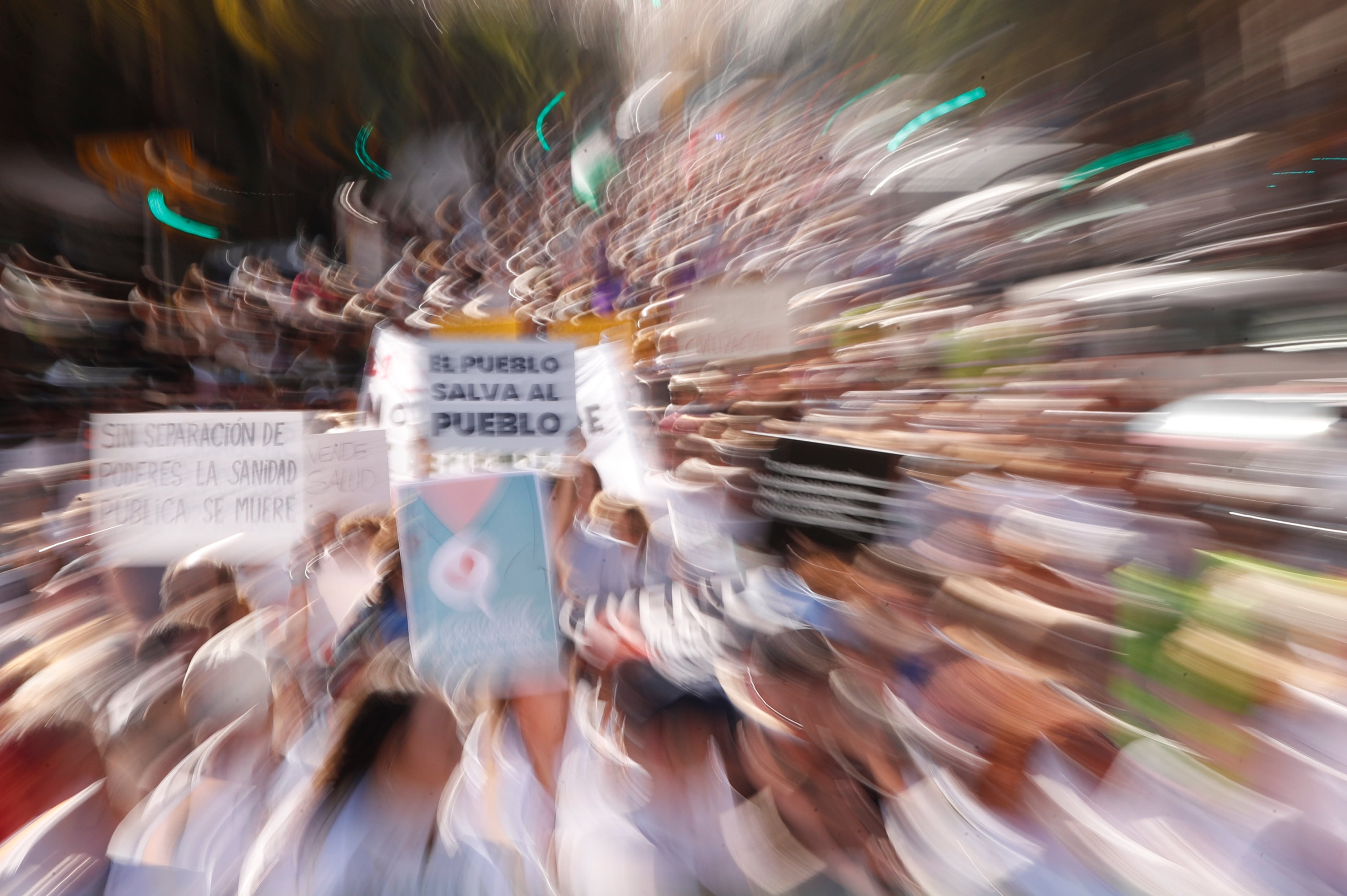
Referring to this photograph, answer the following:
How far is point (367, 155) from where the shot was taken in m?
0.73

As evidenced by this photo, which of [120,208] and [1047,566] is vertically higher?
[120,208]

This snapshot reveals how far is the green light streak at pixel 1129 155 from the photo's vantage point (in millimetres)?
551

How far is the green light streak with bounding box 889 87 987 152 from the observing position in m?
0.70

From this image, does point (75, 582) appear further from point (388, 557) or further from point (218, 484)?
point (388, 557)

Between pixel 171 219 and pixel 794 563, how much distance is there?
80 cm

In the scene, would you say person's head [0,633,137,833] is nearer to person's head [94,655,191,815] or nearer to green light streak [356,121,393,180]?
person's head [94,655,191,815]

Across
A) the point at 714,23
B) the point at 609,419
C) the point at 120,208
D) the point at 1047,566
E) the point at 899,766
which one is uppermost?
the point at 714,23

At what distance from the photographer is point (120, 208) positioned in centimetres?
72

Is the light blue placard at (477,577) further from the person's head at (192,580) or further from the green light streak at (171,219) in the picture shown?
the green light streak at (171,219)

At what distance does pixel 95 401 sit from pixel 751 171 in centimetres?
81

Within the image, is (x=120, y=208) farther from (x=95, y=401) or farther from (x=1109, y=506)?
(x=1109, y=506)

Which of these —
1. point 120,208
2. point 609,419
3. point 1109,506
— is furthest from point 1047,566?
point 120,208

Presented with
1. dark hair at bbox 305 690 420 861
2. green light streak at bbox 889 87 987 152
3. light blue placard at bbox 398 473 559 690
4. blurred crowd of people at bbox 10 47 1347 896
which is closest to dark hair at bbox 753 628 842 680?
blurred crowd of people at bbox 10 47 1347 896

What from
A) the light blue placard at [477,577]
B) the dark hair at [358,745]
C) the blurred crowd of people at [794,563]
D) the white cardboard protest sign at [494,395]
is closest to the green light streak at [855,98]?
the blurred crowd of people at [794,563]
